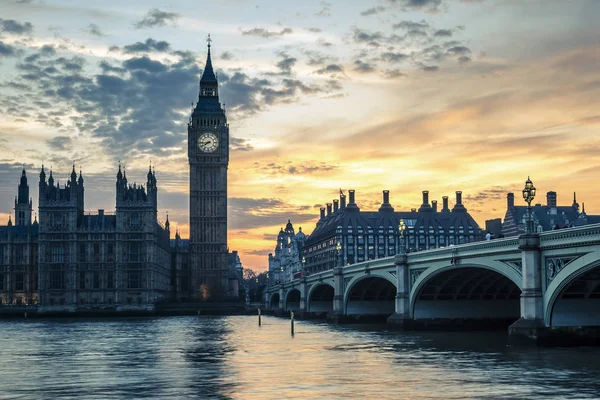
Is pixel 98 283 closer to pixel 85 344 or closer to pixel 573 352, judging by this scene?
pixel 85 344

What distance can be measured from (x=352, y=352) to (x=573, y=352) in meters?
14.0

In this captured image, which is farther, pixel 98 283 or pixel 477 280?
pixel 98 283

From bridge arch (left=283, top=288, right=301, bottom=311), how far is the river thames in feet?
293

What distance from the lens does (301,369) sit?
45.8 meters

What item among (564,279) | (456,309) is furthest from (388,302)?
(564,279)

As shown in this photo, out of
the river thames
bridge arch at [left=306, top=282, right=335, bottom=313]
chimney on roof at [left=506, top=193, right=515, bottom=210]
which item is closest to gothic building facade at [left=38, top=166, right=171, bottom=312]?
bridge arch at [left=306, top=282, right=335, bottom=313]

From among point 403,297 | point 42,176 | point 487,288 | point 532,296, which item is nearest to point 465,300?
point 487,288

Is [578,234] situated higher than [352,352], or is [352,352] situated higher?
[578,234]

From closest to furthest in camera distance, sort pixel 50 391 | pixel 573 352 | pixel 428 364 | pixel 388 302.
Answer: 1. pixel 50 391
2. pixel 428 364
3. pixel 573 352
4. pixel 388 302

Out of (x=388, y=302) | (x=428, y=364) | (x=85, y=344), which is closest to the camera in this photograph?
(x=428, y=364)

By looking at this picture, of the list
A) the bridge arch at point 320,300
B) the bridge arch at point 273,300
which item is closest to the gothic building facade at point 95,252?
the bridge arch at point 273,300

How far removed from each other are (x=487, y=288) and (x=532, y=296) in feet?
94.7

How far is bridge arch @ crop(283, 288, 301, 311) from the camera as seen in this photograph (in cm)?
16091

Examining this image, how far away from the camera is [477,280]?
79875mm
